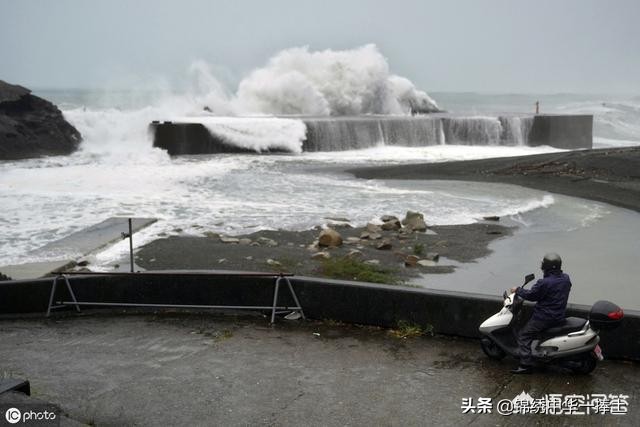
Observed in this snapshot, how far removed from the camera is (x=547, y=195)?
17.2 m

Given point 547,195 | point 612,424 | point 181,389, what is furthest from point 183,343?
point 547,195

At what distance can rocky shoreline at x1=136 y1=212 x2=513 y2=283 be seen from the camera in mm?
9867

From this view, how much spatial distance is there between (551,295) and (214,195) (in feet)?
41.5

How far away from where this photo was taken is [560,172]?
1956cm

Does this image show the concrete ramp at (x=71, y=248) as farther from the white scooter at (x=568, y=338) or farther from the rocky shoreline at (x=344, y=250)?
the white scooter at (x=568, y=338)

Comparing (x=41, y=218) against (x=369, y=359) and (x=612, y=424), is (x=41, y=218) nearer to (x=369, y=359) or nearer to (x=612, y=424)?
(x=369, y=359)

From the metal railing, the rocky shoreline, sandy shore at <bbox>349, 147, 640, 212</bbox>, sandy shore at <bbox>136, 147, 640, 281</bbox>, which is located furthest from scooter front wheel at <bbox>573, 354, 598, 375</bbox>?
sandy shore at <bbox>349, 147, 640, 212</bbox>

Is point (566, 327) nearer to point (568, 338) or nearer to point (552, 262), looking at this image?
point (568, 338)

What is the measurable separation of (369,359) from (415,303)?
2.59 ft

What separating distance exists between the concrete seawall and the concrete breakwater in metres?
20.9

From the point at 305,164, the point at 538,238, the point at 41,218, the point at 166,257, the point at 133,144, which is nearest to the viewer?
the point at 166,257

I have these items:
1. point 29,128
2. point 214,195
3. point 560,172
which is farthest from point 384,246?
point 29,128

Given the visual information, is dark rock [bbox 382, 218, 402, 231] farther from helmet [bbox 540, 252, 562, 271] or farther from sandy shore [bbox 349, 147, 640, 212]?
helmet [bbox 540, 252, 562, 271]

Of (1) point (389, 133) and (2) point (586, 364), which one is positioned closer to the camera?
(2) point (586, 364)
